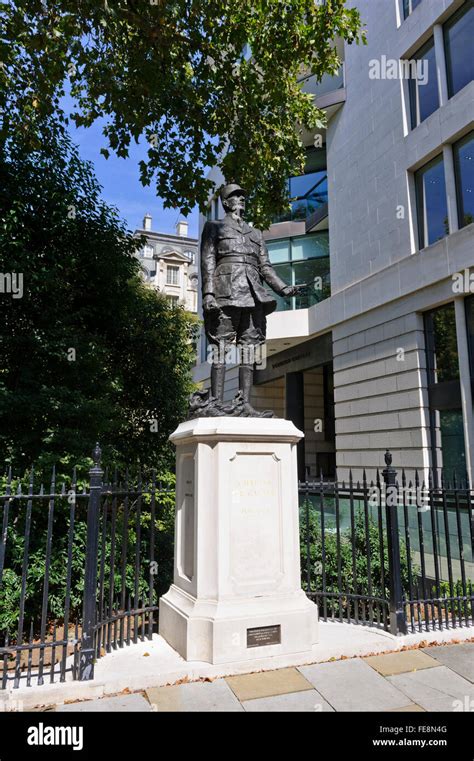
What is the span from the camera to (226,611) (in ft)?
15.9

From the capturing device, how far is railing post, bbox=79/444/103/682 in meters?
4.41

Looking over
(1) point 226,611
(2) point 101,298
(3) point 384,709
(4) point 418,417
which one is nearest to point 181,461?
(1) point 226,611

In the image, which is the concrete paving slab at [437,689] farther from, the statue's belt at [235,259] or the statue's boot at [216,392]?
the statue's belt at [235,259]

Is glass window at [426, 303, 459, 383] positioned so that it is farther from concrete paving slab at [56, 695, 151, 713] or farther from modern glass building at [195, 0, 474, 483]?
concrete paving slab at [56, 695, 151, 713]

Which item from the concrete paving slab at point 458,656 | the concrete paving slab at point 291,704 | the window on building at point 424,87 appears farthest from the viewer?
the window on building at point 424,87

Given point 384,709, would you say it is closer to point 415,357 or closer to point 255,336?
point 255,336

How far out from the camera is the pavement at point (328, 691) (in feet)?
13.1

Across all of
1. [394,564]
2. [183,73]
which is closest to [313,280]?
[183,73]

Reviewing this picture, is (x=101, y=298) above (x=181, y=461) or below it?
above

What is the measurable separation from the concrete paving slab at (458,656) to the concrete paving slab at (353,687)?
82cm

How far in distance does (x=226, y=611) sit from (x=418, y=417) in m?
11.2

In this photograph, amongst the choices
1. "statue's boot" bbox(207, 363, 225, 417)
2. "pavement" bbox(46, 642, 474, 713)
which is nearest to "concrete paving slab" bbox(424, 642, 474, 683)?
"pavement" bbox(46, 642, 474, 713)

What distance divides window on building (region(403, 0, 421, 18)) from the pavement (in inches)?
738

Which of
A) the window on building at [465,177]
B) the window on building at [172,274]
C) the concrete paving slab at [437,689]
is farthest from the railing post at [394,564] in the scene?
the window on building at [172,274]
